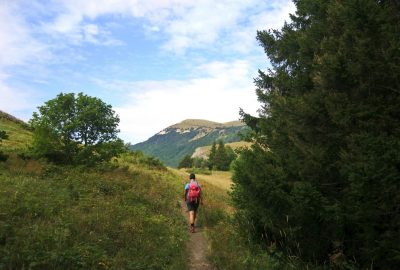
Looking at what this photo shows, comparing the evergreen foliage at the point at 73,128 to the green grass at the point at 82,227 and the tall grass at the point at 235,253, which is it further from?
the tall grass at the point at 235,253

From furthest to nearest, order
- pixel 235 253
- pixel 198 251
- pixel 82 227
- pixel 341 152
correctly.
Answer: pixel 198 251 → pixel 82 227 → pixel 235 253 → pixel 341 152

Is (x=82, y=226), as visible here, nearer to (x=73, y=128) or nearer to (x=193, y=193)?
(x=193, y=193)

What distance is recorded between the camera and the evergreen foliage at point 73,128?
23.1 meters

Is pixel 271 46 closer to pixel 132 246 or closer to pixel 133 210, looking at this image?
pixel 133 210

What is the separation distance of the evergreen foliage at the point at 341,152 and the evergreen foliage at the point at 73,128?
50.4 feet

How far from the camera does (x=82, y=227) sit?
1041 centimetres

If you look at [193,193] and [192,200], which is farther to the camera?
[193,193]

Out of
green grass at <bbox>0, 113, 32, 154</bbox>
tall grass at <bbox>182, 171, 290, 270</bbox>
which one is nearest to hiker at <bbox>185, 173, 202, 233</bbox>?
tall grass at <bbox>182, 171, 290, 270</bbox>

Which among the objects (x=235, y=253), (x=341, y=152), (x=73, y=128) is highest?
(x=73, y=128)

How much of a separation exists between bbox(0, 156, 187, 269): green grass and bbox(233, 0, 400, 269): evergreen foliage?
307 centimetres

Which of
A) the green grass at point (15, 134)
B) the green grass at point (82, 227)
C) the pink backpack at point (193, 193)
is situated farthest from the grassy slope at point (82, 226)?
the green grass at point (15, 134)

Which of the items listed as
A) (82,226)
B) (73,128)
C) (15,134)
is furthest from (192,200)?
(15,134)

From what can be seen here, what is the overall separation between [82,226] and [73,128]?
13.8 m

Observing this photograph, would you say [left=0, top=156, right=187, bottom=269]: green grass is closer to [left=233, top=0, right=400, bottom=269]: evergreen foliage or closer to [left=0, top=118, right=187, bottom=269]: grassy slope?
[left=0, top=118, right=187, bottom=269]: grassy slope
